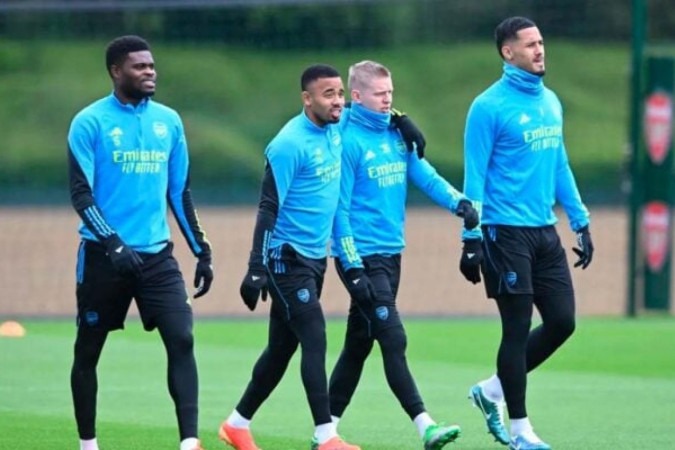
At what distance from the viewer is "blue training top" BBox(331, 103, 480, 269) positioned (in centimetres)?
934

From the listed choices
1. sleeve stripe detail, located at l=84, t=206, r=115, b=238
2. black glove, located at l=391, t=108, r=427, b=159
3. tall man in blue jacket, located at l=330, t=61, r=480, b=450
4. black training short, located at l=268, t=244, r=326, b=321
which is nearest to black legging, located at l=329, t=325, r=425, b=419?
tall man in blue jacket, located at l=330, t=61, r=480, b=450

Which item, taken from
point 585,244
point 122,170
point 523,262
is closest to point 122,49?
point 122,170

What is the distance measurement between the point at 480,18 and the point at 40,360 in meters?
9.05

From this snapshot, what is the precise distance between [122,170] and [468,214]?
1.73m

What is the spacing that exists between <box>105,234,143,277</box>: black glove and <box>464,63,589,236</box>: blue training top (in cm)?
A: 184

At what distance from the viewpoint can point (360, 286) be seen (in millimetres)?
9094

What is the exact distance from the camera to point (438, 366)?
13.6 metres

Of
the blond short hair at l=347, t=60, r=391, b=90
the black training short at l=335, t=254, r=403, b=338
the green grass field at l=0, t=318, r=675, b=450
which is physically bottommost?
the green grass field at l=0, t=318, r=675, b=450

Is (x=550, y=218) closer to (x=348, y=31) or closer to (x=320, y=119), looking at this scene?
(x=320, y=119)

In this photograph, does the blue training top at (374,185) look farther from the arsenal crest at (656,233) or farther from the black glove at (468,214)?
the arsenal crest at (656,233)

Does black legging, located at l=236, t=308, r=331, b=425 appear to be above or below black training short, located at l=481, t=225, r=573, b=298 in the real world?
below

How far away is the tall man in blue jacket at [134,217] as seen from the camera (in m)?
8.63

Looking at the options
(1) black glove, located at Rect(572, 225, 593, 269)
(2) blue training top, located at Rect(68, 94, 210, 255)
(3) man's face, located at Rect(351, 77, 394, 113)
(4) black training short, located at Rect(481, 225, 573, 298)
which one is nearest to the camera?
(2) blue training top, located at Rect(68, 94, 210, 255)

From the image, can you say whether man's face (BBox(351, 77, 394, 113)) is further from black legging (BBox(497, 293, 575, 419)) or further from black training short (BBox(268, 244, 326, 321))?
black legging (BBox(497, 293, 575, 419))
